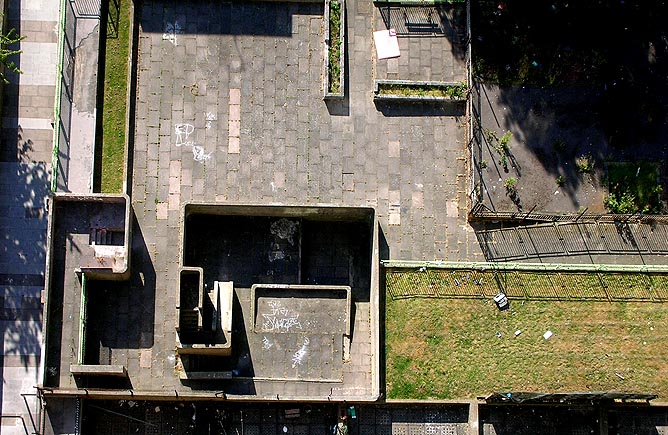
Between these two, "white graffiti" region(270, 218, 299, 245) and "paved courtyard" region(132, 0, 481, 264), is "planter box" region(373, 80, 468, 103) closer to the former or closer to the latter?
"paved courtyard" region(132, 0, 481, 264)

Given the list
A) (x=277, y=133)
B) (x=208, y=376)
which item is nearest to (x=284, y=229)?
(x=277, y=133)

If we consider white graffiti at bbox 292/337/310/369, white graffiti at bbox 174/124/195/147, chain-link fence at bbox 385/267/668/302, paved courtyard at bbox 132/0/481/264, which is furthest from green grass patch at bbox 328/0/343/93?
white graffiti at bbox 292/337/310/369

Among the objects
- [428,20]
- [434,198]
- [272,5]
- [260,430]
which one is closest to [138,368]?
[260,430]

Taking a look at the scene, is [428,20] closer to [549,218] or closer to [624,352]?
[549,218]

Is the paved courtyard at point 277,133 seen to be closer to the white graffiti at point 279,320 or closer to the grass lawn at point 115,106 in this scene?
the grass lawn at point 115,106

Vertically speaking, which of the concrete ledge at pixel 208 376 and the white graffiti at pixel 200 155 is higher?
the white graffiti at pixel 200 155

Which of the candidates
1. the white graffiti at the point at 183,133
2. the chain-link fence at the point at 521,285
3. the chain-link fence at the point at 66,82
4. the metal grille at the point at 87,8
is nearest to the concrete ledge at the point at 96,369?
the chain-link fence at the point at 66,82

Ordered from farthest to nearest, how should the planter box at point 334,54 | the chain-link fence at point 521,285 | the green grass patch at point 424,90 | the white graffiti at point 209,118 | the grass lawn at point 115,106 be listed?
the green grass patch at point 424,90
the planter box at point 334,54
the white graffiti at point 209,118
the grass lawn at point 115,106
the chain-link fence at point 521,285
